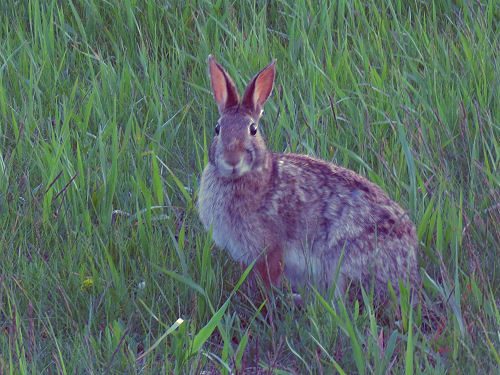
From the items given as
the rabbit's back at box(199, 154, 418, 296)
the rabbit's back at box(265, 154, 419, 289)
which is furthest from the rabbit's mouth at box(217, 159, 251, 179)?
the rabbit's back at box(265, 154, 419, 289)

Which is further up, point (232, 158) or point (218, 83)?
point (218, 83)

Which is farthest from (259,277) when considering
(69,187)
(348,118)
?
(348,118)

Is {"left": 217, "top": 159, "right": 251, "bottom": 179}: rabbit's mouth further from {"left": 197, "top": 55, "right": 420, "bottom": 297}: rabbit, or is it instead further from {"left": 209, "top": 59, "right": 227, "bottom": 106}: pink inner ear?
{"left": 209, "top": 59, "right": 227, "bottom": 106}: pink inner ear

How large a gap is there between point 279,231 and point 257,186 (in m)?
0.24

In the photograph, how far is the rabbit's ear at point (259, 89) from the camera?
421 cm

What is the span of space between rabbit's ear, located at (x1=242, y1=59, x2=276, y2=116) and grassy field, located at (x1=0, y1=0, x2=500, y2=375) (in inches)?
19.3

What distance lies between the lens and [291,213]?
419 cm

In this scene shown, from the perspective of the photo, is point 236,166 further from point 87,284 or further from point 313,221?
point 87,284

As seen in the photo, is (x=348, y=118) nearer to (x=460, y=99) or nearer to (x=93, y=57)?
(x=460, y=99)

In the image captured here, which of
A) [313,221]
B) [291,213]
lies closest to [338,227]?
[313,221]

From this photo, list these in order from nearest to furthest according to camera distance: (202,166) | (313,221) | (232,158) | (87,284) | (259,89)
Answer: (87,284) < (232,158) < (313,221) < (259,89) < (202,166)

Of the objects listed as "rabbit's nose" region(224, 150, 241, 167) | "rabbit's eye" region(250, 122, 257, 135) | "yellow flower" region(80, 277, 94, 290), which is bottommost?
"yellow flower" region(80, 277, 94, 290)

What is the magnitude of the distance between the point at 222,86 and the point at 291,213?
2.36 ft

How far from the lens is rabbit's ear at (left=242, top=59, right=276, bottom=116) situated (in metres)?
4.21
